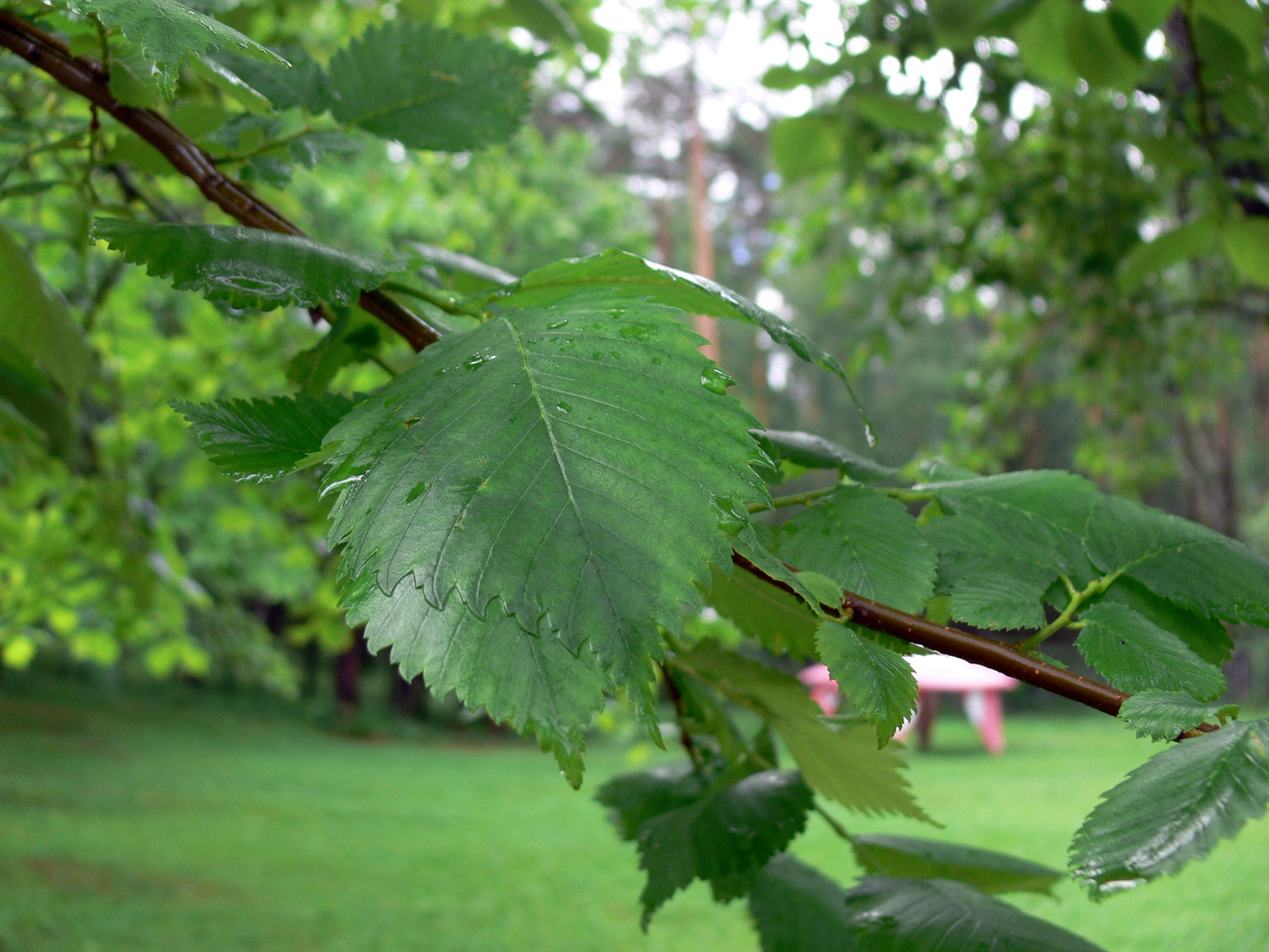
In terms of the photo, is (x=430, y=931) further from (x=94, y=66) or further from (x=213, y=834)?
(x=94, y=66)

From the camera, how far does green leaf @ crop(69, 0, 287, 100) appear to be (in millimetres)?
325

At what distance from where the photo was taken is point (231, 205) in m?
0.45

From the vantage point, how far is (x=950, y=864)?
57 cm

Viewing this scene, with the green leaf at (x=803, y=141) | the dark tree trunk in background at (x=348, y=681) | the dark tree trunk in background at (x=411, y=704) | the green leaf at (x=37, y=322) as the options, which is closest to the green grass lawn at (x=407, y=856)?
the green leaf at (x=37, y=322)

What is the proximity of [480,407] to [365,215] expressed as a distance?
5.39m

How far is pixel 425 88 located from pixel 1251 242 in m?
0.77

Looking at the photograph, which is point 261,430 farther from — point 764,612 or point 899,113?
point 899,113

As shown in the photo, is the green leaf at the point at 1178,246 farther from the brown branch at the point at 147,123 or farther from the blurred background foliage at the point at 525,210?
the brown branch at the point at 147,123

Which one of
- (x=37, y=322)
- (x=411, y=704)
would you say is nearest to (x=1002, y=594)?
(x=37, y=322)

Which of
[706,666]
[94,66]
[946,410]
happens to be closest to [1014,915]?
[706,666]

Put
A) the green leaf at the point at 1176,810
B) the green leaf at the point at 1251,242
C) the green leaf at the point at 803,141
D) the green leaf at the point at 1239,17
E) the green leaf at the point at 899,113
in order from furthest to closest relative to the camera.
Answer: the green leaf at the point at 803,141 → the green leaf at the point at 899,113 → the green leaf at the point at 1251,242 → the green leaf at the point at 1239,17 → the green leaf at the point at 1176,810

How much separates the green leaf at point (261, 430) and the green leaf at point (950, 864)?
42 centimetres

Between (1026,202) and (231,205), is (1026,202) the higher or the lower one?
the higher one

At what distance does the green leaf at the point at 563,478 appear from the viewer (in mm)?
278
